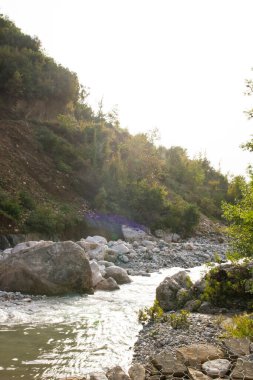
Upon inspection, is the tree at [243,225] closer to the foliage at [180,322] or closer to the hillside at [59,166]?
the foliage at [180,322]

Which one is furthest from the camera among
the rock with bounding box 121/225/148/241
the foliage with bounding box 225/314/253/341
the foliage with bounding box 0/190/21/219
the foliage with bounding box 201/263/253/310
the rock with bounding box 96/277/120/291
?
the rock with bounding box 121/225/148/241

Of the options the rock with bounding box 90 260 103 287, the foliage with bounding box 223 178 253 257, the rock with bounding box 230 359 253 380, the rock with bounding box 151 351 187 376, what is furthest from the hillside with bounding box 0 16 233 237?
the rock with bounding box 230 359 253 380

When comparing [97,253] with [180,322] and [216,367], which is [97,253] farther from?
[216,367]

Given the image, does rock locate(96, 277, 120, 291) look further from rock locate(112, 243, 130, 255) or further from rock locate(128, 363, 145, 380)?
rock locate(128, 363, 145, 380)

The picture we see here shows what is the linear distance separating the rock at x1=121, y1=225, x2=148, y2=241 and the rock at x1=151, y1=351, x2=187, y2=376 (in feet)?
53.1

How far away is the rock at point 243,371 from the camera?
4.26m

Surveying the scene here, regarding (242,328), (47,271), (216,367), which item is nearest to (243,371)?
(216,367)

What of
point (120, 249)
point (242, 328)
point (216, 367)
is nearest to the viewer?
point (216, 367)

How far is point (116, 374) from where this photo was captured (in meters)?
4.77

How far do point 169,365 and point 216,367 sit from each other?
58 cm

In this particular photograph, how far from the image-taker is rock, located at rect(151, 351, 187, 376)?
4.66m

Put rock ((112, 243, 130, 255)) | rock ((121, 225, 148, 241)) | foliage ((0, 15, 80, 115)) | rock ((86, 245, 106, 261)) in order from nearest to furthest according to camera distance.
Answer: rock ((86, 245, 106, 261))
rock ((112, 243, 130, 255))
rock ((121, 225, 148, 241))
foliage ((0, 15, 80, 115))

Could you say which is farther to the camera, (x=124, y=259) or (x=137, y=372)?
(x=124, y=259)

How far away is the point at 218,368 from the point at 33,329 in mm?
3773
